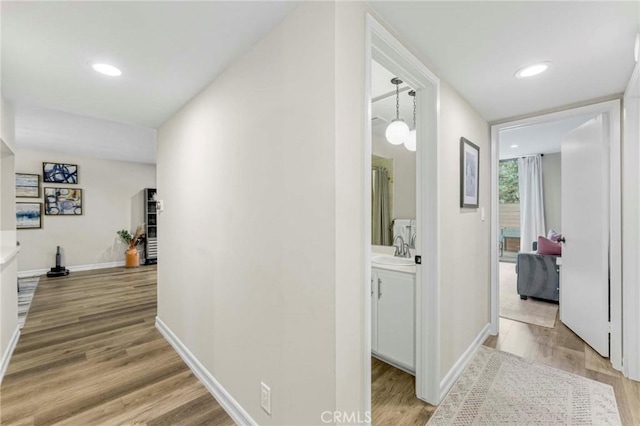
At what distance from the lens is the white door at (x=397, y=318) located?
2115mm

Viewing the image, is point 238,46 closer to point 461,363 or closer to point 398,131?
point 398,131

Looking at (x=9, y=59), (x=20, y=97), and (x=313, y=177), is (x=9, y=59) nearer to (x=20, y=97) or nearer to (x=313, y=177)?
(x=20, y=97)

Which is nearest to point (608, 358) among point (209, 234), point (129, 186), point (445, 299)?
point (445, 299)

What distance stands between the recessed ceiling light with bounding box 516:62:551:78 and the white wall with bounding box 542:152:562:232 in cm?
549

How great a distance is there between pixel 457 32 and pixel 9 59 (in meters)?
2.61

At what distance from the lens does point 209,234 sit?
6.73 feet

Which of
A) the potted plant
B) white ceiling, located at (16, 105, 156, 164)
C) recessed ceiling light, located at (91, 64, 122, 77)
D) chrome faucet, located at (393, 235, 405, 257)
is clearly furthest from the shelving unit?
chrome faucet, located at (393, 235, 405, 257)

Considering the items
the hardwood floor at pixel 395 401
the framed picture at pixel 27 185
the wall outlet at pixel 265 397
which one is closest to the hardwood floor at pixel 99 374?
the wall outlet at pixel 265 397

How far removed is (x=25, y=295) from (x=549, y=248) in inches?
294

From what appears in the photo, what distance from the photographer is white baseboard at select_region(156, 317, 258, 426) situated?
1704 millimetres

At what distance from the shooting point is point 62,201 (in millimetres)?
5715

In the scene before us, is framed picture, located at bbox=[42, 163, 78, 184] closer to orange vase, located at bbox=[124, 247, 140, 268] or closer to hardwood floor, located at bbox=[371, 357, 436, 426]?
orange vase, located at bbox=[124, 247, 140, 268]

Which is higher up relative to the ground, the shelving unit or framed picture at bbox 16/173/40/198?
framed picture at bbox 16/173/40/198

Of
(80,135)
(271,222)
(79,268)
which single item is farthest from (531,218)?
(79,268)
